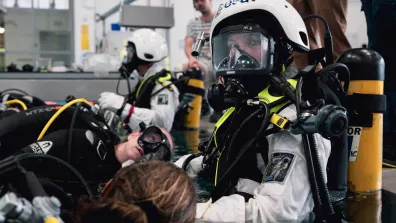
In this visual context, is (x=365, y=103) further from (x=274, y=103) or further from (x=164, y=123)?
(x=164, y=123)

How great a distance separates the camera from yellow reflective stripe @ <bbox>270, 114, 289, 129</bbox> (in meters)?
1.58

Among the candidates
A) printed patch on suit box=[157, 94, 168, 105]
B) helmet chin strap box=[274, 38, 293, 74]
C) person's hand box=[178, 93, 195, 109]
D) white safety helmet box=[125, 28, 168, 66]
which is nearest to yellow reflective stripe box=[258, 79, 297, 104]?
helmet chin strap box=[274, 38, 293, 74]

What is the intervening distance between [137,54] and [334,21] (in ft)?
6.34

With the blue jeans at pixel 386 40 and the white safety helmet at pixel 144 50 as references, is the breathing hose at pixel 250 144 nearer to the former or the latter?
the blue jeans at pixel 386 40

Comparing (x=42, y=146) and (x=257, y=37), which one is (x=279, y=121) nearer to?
(x=257, y=37)

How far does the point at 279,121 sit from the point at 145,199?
2.20 ft

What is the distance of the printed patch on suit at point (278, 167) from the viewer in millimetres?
1554

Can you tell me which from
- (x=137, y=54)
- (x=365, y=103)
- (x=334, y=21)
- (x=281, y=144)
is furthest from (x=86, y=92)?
(x=281, y=144)

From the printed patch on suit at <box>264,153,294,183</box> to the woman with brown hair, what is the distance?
1.50 ft

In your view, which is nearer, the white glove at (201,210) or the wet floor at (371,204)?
the white glove at (201,210)

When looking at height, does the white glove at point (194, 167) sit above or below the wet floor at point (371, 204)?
above

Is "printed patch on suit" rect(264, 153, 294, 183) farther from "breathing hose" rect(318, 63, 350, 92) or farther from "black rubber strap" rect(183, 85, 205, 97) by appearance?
"black rubber strap" rect(183, 85, 205, 97)

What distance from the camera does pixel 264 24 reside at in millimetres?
1856

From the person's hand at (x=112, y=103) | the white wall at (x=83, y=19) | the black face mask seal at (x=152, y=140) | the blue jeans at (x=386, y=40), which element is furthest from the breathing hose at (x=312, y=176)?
the white wall at (x=83, y=19)
